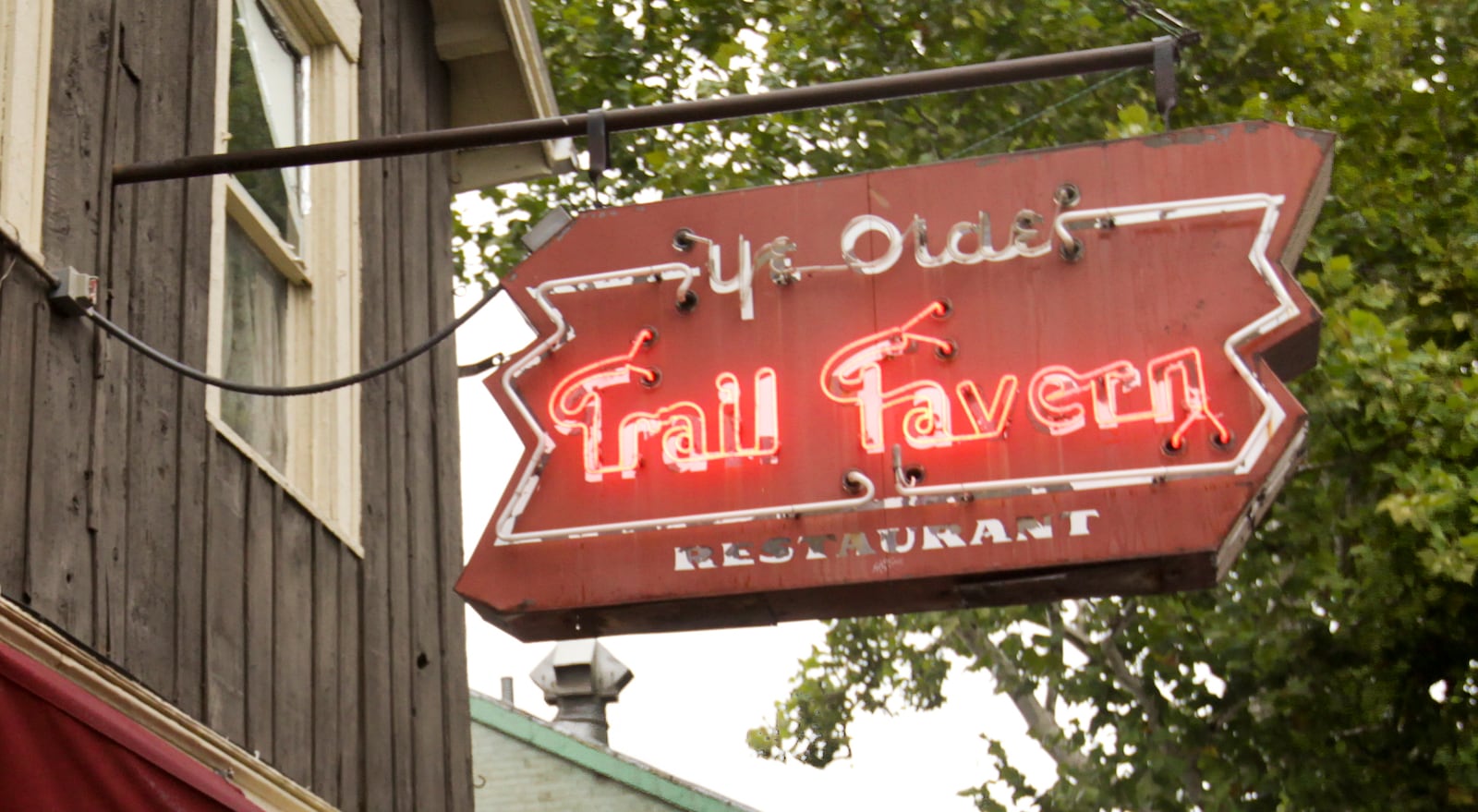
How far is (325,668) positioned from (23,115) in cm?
219

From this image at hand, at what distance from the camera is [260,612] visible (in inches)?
236

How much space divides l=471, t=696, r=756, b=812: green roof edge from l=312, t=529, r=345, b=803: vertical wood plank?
1035 cm

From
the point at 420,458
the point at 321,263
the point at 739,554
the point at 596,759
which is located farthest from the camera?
the point at 596,759

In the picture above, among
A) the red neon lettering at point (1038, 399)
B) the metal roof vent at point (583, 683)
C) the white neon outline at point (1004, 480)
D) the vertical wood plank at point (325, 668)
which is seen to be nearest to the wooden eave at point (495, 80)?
the white neon outline at point (1004, 480)

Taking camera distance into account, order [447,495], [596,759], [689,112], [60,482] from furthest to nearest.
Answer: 1. [596,759]
2. [447,495]
3. [689,112]
4. [60,482]

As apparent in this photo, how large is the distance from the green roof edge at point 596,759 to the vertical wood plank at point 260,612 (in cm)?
1089

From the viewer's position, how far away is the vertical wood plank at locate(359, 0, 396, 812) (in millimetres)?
6926

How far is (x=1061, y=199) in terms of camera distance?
6570mm

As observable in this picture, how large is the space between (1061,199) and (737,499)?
142 centimetres

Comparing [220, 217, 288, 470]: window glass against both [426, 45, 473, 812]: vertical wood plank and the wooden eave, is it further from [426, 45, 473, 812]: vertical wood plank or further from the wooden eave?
the wooden eave

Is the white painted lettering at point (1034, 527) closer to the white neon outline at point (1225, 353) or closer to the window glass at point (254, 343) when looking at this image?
the white neon outline at point (1225, 353)

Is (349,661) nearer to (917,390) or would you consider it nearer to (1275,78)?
(917,390)

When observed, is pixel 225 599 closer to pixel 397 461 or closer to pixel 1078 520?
pixel 397 461

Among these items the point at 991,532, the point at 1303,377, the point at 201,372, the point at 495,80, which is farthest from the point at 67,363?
the point at 1303,377
